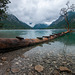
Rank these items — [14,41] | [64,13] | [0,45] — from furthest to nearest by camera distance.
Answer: [64,13]
[14,41]
[0,45]

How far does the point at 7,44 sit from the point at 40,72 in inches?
141

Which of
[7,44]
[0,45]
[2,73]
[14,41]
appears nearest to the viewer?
[2,73]

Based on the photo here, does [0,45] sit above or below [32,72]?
above

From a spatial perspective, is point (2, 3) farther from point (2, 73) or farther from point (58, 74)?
point (58, 74)

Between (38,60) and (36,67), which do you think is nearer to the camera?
(36,67)

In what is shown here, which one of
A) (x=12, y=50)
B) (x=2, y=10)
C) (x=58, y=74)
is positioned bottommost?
(x=58, y=74)

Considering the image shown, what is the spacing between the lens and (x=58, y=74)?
2.72 metres

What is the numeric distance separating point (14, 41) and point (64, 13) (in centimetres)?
2533

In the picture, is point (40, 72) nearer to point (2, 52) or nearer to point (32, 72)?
point (32, 72)

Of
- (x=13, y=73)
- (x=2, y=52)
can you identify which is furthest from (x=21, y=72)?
(x=2, y=52)

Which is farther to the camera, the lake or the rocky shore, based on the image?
the lake

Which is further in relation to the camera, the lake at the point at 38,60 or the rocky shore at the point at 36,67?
the lake at the point at 38,60

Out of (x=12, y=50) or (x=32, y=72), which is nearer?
(x=32, y=72)

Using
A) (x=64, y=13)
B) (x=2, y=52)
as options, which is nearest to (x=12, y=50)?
(x=2, y=52)
